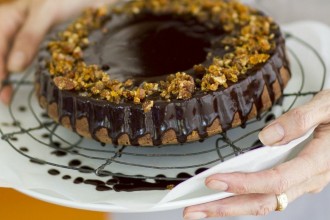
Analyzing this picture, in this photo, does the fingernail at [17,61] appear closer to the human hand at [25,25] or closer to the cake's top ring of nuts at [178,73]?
the human hand at [25,25]

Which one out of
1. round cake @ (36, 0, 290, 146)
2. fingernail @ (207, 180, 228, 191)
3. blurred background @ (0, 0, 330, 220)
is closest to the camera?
fingernail @ (207, 180, 228, 191)

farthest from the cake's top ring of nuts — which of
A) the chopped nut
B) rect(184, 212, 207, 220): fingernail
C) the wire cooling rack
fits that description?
rect(184, 212, 207, 220): fingernail

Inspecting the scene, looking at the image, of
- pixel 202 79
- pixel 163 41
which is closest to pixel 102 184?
pixel 202 79

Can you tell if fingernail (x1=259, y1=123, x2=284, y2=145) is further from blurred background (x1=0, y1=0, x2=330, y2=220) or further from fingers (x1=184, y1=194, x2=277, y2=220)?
blurred background (x1=0, y1=0, x2=330, y2=220)

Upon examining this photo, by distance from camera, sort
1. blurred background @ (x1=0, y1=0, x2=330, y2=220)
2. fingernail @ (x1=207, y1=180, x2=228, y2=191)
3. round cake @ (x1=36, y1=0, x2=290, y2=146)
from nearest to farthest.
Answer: fingernail @ (x1=207, y1=180, x2=228, y2=191)
round cake @ (x1=36, y1=0, x2=290, y2=146)
blurred background @ (x1=0, y1=0, x2=330, y2=220)

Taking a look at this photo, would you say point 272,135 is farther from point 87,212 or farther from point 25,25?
point 25,25

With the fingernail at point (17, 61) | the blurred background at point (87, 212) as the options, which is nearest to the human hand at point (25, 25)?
the fingernail at point (17, 61)
